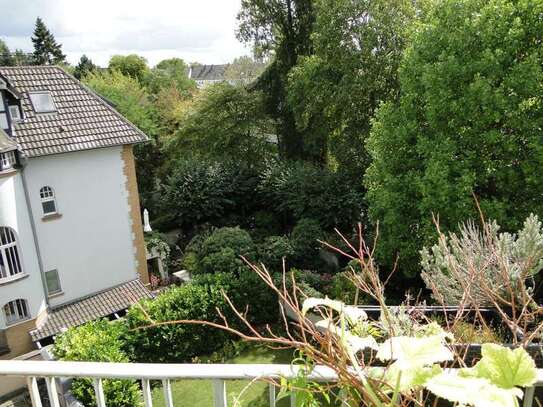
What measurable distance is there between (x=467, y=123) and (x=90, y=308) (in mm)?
10913

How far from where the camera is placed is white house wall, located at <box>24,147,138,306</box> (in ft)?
37.9

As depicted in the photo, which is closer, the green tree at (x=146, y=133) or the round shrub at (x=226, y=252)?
the round shrub at (x=226, y=252)

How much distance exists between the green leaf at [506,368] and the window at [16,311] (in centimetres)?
1247

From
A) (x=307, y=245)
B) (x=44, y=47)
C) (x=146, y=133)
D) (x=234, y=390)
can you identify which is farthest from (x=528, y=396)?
(x=44, y=47)

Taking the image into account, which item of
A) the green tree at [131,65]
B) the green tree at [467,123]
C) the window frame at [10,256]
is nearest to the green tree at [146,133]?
the window frame at [10,256]

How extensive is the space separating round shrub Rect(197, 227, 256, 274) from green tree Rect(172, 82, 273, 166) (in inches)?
262

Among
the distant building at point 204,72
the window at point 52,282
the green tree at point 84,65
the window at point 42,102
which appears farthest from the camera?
the distant building at point 204,72

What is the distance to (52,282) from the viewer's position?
11930mm

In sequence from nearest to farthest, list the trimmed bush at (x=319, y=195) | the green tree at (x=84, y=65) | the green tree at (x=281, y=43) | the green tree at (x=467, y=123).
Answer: the green tree at (x=467, y=123) < the trimmed bush at (x=319, y=195) < the green tree at (x=281, y=43) < the green tree at (x=84, y=65)

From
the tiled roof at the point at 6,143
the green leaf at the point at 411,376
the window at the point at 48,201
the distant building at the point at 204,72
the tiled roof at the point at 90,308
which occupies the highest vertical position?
the distant building at the point at 204,72

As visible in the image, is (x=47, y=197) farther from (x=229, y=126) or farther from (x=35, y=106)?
(x=229, y=126)

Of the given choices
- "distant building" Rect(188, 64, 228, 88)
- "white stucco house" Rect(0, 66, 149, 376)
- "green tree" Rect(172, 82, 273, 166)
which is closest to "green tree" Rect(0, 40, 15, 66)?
"distant building" Rect(188, 64, 228, 88)

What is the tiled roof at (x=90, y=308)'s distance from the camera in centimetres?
1135

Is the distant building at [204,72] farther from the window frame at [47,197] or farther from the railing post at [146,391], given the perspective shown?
the railing post at [146,391]
